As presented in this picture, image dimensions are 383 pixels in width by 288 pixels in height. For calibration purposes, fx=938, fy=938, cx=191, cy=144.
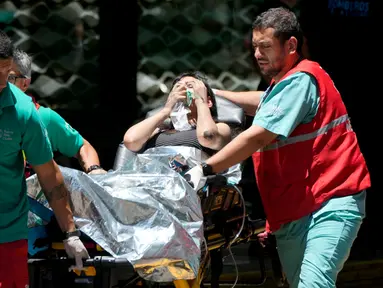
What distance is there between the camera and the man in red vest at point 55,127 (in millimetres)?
5156

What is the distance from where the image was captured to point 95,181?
14.9ft

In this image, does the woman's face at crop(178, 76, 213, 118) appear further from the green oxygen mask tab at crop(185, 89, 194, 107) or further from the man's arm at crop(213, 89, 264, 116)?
the man's arm at crop(213, 89, 264, 116)

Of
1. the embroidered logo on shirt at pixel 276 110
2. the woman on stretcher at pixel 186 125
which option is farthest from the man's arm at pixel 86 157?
the embroidered logo on shirt at pixel 276 110

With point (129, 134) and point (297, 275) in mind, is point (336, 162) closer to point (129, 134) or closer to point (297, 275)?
point (297, 275)

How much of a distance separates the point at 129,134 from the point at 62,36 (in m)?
2.16

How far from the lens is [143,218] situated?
175 inches

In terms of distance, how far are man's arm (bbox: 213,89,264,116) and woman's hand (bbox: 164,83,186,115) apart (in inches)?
12.0

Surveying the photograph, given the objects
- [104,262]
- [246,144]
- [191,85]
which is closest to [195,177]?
[246,144]

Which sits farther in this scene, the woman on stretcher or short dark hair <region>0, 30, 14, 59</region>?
the woman on stretcher

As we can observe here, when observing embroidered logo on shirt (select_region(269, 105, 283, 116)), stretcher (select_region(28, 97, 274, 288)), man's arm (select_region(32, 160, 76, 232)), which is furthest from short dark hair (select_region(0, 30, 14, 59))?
embroidered logo on shirt (select_region(269, 105, 283, 116))

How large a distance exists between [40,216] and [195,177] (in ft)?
2.55

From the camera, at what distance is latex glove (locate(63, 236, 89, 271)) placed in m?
4.30

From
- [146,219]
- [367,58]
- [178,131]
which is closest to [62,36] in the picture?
[178,131]

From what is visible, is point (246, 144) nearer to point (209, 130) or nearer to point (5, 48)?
point (209, 130)
